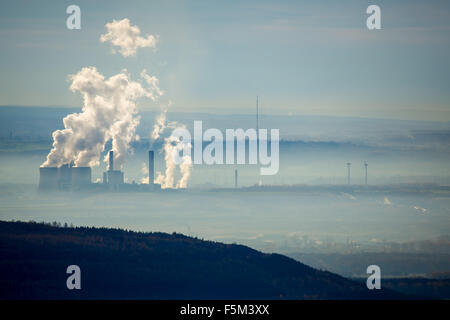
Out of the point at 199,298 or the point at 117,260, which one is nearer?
the point at 199,298
